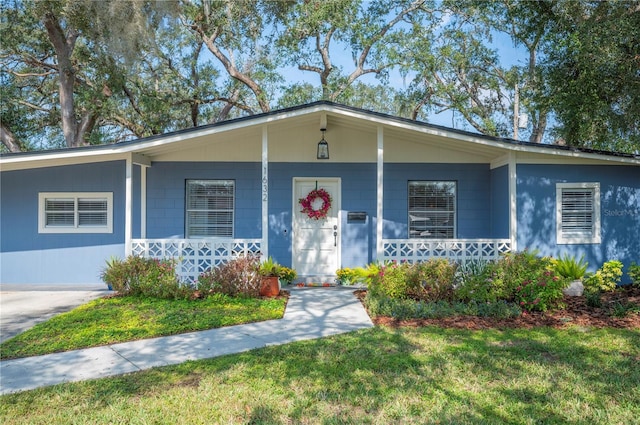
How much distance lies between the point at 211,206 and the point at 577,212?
724cm

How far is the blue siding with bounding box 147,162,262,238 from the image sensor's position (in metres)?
8.59

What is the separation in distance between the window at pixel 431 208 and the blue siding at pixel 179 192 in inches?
128

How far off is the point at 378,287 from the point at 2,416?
460 centimetres

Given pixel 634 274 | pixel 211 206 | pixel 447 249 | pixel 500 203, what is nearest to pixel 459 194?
pixel 500 203

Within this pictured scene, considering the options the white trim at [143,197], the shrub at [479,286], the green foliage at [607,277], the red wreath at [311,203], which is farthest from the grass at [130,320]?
the green foliage at [607,277]

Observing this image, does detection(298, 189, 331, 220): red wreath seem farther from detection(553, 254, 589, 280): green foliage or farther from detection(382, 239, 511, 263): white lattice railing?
detection(553, 254, 589, 280): green foliage

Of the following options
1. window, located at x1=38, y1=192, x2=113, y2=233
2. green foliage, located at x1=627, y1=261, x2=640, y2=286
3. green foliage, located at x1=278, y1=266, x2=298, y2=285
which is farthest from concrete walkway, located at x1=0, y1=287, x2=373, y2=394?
green foliage, located at x1=627, y1=261, x2=640, y2=286

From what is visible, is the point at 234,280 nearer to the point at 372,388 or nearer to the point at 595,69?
the point at 372,388

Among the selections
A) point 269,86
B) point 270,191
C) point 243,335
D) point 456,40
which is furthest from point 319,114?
point 456,40

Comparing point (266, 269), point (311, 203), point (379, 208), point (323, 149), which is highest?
point (323, 149)

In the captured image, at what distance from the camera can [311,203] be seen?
854cm

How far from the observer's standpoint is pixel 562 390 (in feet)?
10.6

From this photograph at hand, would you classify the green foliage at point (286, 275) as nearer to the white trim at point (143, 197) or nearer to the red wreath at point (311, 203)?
the red wreath at point (311, 203)

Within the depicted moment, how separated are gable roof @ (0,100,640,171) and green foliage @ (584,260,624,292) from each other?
1.94 metres
